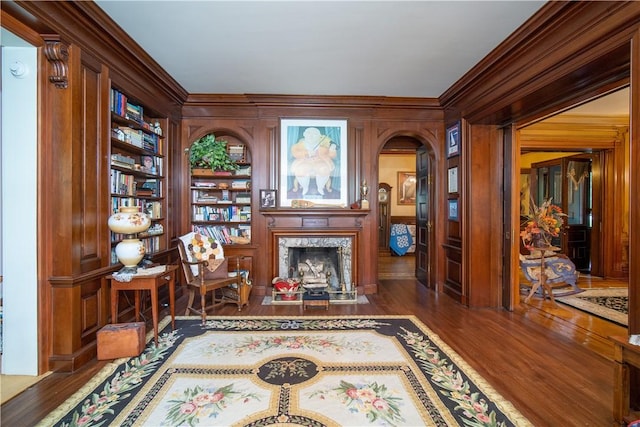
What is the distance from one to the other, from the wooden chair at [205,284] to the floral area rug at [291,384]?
1.69 ft

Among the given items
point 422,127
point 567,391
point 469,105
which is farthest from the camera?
point 422,127

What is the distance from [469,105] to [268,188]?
3.08 metres

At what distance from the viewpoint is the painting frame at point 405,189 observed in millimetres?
10117

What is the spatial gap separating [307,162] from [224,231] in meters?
1.72

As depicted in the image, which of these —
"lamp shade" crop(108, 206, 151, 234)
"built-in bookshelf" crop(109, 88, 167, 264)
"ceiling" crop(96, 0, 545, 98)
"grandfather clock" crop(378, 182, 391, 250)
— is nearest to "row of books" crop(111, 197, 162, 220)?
"built-in bookshelf" crop(109, 88, 167, 264)

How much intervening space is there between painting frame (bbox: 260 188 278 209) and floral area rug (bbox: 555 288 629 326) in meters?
4.43

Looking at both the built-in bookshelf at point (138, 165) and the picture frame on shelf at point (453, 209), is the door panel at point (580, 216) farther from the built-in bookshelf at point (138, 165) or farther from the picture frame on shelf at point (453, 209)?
the built-in bookshelf at point (138, 165)

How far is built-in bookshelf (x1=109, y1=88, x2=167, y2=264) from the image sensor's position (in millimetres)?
3383

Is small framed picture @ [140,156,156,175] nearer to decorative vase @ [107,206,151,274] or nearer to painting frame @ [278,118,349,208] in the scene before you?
decorative vase @ [107,206,151,274]

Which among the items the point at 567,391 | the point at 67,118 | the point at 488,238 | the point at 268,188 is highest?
the point at 67,118

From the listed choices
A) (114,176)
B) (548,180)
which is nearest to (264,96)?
(114,176)

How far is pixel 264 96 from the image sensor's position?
468cm

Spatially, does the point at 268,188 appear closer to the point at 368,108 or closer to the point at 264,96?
the point at 264,96

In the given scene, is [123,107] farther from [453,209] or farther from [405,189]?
[405,189]
